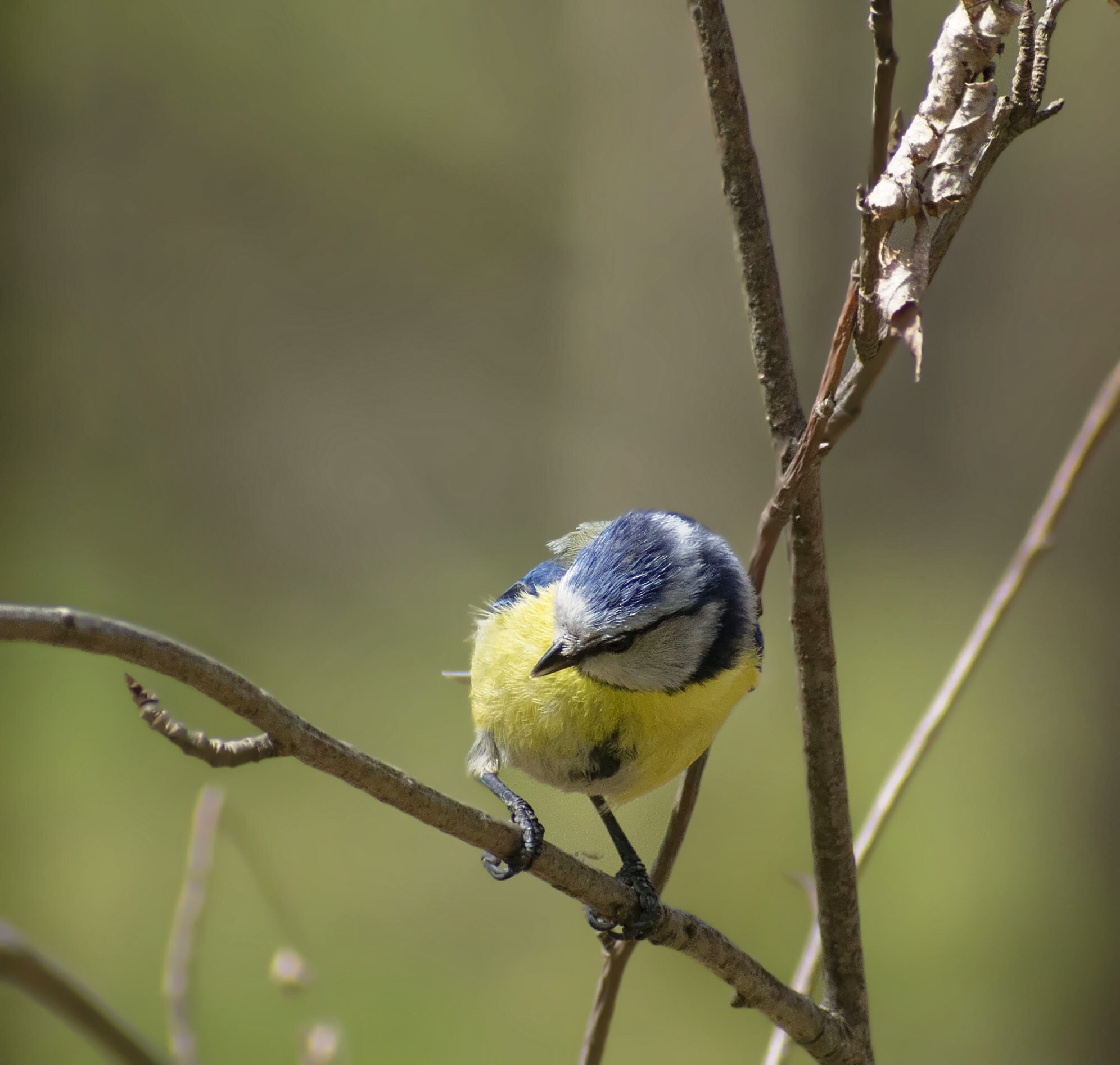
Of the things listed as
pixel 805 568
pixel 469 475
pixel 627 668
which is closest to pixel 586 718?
pixel 627 668

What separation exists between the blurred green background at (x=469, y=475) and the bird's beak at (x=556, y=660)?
0.66 metres

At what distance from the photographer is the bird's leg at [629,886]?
1.47 feet

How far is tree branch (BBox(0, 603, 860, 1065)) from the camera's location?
22 cm

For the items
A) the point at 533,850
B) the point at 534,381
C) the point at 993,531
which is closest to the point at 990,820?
the point at 993,531

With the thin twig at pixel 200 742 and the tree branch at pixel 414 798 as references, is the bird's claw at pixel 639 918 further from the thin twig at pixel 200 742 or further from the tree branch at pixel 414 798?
the thin twig at pixel 200 742

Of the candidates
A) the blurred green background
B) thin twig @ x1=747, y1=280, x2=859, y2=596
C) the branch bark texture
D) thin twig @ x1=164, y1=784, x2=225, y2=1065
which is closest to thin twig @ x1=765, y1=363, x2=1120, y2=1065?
the branch bark texture

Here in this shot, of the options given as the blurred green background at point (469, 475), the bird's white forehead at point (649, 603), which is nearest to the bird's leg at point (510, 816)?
the bird's white forehead at point (649, 603)

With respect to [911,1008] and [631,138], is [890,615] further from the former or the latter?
[631,138]

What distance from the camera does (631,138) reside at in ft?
4.20

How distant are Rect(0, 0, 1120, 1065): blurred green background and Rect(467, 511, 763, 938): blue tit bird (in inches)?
23.8

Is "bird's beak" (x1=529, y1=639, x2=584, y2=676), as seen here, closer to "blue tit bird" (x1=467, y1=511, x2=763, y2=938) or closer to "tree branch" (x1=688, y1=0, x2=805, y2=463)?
"blue tit bird" (x1=467, y1=511, x2=763, y2=938)

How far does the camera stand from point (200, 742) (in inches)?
10.8

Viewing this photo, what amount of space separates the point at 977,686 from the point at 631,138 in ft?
2.62

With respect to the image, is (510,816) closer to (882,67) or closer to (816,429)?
(816,429)
